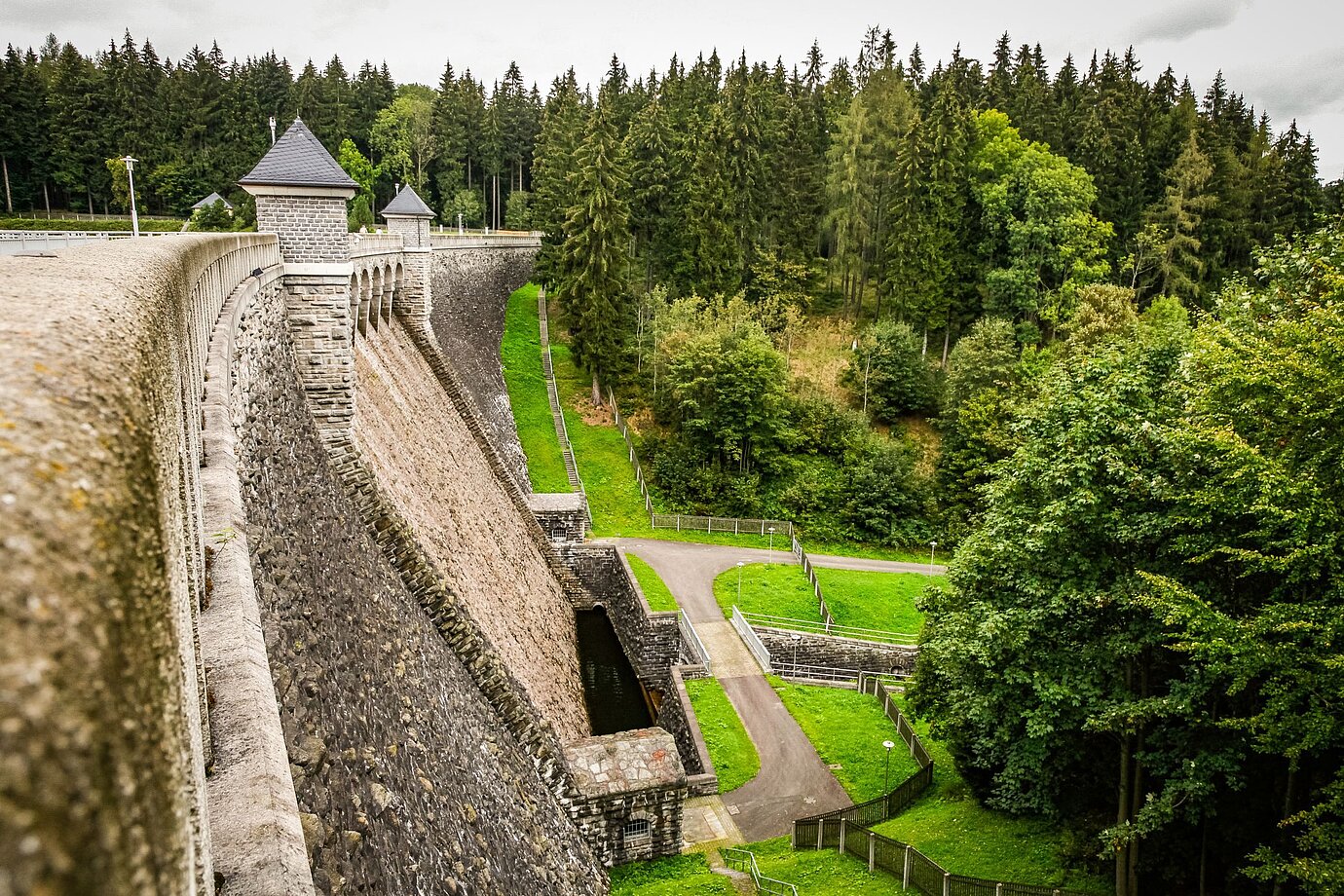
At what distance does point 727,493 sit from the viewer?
3400 cm

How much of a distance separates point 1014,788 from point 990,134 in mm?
36838

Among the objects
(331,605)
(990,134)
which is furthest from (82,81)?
(331,605)

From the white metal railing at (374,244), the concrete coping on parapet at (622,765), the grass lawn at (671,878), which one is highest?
the white metal railing at (374,244)

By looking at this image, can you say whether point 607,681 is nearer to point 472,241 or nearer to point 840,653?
point 840,653

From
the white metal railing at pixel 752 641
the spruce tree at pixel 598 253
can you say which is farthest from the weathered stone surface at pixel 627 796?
the spruce tree at pixel 598 253

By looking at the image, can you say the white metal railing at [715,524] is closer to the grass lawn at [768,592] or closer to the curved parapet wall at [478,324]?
the grass lawn at [768,592]

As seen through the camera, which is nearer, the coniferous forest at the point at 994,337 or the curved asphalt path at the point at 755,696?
the coniferous forest at the point at 994,337

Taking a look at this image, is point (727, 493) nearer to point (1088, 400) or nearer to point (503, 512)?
point (503, 512)

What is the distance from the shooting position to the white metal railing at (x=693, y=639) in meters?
21.5

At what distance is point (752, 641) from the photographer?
22797 mm

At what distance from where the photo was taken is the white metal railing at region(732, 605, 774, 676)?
21781 millimetres

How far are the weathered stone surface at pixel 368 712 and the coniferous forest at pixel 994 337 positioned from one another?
730 cm

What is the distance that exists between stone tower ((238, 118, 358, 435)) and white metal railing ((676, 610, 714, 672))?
11601 millimetres

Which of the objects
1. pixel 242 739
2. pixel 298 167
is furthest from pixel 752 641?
pixel 242 739
